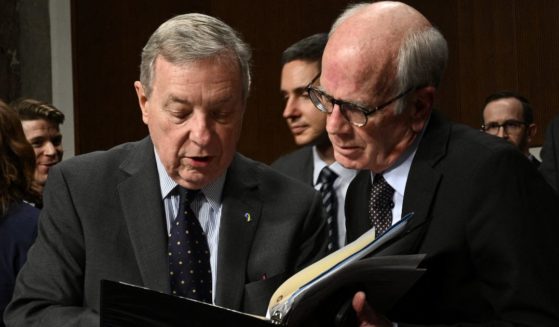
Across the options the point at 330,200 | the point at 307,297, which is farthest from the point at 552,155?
the point at 307,297

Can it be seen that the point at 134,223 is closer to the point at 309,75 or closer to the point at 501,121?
the point at 309,75

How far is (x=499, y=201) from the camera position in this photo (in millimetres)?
2055

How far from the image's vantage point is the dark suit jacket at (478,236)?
2.02 meters

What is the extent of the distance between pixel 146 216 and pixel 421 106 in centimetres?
74

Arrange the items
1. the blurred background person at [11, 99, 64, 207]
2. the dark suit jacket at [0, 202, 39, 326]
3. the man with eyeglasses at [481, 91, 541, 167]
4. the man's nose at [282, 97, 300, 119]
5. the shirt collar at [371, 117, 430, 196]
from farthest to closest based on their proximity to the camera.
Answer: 1. the man with eyeglasses at [481, 91, 541, 167]
2. the blurred background person at [11, 99, 64, 207]
3. the man's nose at [282, 97, 300, 119]
4. the dark suit jacket at [0, 202, 39, 326]
5. the shirt collar at [371, 117, 430, 196]

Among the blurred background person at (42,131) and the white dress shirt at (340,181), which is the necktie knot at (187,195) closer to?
the white dress shirt at (340,181)

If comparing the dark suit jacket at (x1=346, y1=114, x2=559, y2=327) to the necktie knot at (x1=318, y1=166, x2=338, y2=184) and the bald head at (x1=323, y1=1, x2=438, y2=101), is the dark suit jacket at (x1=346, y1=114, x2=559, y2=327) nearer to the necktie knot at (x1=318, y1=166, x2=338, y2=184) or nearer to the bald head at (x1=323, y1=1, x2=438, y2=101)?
the bald head at (x1=323, y1=1, x2=438, y2=101)

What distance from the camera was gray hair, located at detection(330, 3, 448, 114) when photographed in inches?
86.7

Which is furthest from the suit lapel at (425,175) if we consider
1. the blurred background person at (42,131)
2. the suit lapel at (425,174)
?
the blurred background person at (42,131)

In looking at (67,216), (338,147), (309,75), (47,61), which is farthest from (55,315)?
(47,61)

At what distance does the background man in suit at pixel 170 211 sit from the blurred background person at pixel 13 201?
722 mm

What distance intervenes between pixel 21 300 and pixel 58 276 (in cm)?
12

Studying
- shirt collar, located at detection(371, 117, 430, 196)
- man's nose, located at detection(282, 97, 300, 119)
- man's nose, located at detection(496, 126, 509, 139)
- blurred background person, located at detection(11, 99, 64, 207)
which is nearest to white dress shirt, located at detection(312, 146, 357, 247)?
man's nose, located at detection(282, 97, 300, 119)

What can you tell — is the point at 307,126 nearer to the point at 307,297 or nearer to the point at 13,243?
the point at 13,243
